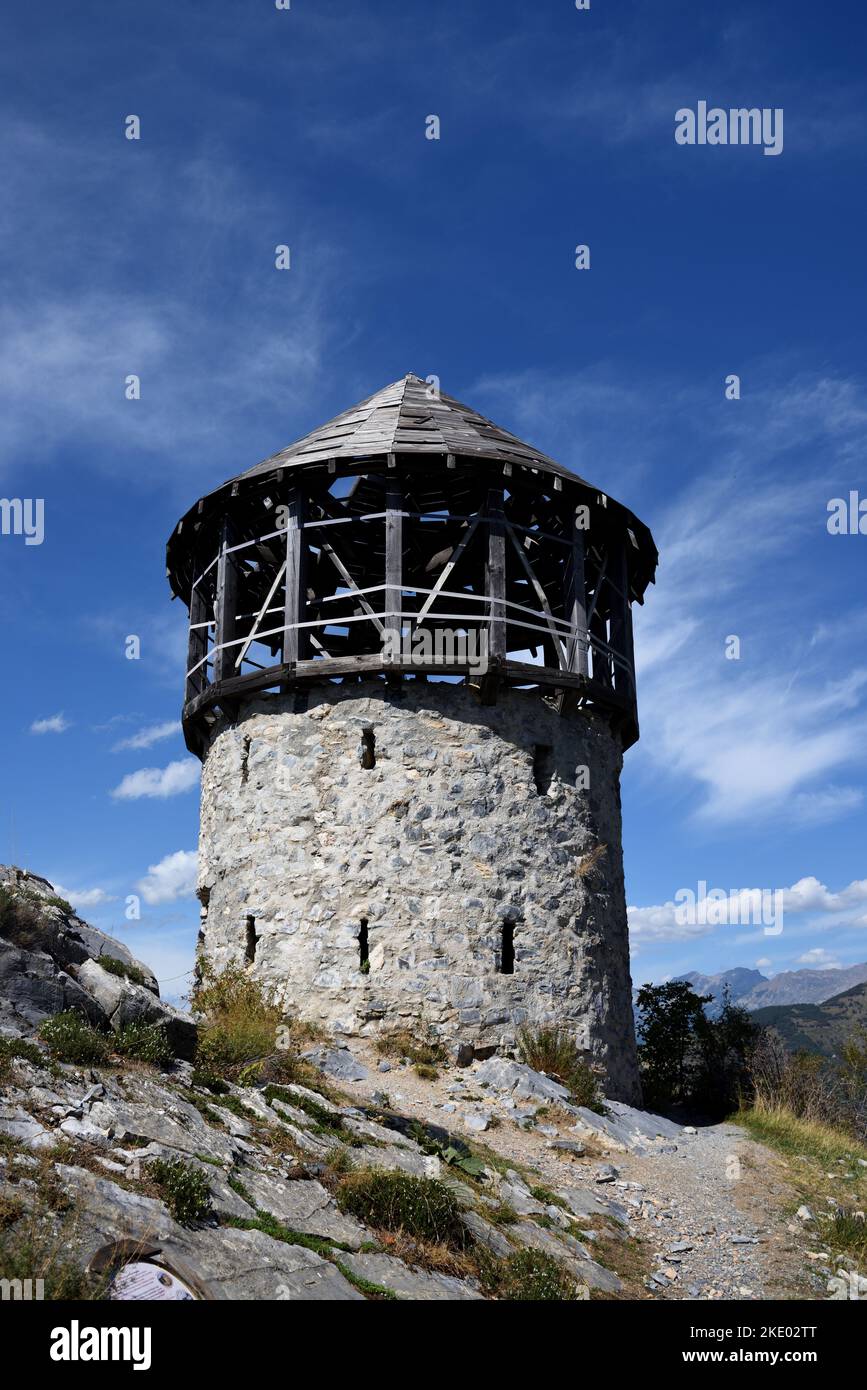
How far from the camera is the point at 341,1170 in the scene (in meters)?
11.3

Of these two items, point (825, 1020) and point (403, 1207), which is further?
point (825, 1020)

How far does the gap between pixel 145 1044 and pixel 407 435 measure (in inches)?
507

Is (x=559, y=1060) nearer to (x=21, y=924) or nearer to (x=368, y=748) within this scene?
(x=368, y=748)

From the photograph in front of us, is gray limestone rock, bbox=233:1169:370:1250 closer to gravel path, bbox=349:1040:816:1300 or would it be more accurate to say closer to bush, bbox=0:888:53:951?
bush, bbox=0:888:53:951

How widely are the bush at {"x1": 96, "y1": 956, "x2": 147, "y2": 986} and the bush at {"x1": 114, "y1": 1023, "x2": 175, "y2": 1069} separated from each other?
84 centimetres

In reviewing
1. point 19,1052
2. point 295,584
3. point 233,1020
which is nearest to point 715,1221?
point 233,1020

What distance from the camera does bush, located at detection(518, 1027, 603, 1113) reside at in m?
17.8

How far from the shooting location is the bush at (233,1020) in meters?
13.5

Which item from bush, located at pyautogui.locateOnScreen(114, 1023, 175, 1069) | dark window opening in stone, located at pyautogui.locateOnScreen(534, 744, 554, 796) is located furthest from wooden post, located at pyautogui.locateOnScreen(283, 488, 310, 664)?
bush, located at pyautogui.locateOnScreen(114, 1023, 175, 1069)
